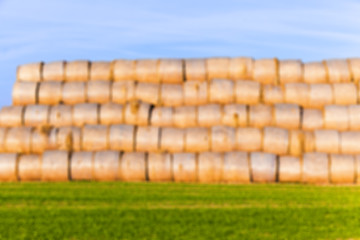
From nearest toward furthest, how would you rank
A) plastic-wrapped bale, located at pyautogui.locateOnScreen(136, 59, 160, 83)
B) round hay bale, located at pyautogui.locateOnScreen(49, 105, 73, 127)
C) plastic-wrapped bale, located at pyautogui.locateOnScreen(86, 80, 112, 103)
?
round hay bale, located at pyautogui.locateOnScreen(49, 105, 73, 127) → plastic-wrapped bale, located at pyautogui.locateOnScreen(86, 80, 112, 103) → plastic-wrapped bale, located at pyautogui.locateOnScreen(136, 59, 160, 83)

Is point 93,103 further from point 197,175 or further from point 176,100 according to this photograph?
point 197,175

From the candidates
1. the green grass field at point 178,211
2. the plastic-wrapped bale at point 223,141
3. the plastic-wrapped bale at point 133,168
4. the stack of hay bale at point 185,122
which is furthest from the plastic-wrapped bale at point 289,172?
the plastic-wrapped bale at point 133,168

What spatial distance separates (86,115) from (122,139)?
1.49 meters

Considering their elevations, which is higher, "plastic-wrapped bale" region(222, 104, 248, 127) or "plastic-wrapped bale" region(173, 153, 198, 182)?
"plastic-wrapped bale" region(222, 104, 248, 127)

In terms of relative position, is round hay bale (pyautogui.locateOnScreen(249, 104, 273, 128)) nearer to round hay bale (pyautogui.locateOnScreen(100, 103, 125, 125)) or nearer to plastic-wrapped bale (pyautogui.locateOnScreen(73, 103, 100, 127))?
round hay bale (pyautogui.locateOnScreen(100, 103, 125, 125))

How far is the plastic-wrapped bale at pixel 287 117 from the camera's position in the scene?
563 inches

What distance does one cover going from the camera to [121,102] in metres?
15.4

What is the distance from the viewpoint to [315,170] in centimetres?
1330

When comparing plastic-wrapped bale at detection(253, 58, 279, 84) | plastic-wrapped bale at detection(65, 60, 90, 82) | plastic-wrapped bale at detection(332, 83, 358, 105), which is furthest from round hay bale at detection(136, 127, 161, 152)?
plastic-wrapped bale at detection(332, 83, 358, 105)

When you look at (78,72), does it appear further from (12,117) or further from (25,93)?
(12,117)

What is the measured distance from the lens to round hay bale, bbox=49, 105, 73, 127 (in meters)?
15.1

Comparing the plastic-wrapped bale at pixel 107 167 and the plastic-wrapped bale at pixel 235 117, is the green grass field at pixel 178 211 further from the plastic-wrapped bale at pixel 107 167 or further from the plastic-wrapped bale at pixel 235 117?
the plastic-wrapped bale at pixel 235 117

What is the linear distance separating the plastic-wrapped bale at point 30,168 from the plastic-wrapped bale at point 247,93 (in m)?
5.33

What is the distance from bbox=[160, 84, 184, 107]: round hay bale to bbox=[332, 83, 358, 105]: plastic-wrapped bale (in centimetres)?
407
